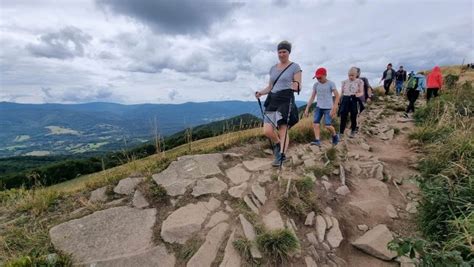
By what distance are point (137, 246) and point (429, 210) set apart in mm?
4037

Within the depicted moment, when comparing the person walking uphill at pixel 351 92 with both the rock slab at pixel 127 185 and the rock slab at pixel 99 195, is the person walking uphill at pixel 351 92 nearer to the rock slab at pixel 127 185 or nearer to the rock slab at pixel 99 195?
the rock slab at pixel 127 185

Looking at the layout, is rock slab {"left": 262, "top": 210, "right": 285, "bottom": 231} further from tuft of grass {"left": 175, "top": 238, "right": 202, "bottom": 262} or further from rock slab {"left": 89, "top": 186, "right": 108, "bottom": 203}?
rock slab {"left": 89, "top": 186, "right": 108, "bottom": 203}

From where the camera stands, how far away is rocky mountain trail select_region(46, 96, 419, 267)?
12.4 ft

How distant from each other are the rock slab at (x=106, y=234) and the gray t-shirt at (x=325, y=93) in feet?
17.4

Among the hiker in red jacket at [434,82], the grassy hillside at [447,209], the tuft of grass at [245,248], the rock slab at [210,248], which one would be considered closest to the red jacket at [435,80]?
the hiker in red jacket at [434,82]

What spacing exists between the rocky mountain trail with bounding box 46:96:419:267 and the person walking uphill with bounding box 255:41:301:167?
2.20 ft

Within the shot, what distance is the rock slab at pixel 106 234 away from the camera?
146 inches

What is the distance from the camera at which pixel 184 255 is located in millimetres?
3729

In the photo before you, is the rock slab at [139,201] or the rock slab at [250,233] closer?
the rock slab at [250,233]

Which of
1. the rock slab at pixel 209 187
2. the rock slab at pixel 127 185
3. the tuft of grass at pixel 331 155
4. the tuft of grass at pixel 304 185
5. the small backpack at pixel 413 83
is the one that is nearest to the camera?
the tuft of grass at pixel 304 185

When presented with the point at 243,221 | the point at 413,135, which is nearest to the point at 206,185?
the point at 243,221

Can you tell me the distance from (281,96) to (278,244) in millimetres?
3141

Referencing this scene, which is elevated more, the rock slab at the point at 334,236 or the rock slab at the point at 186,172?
the rock slab at the point at 186,172

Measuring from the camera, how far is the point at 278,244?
12.3 ft
